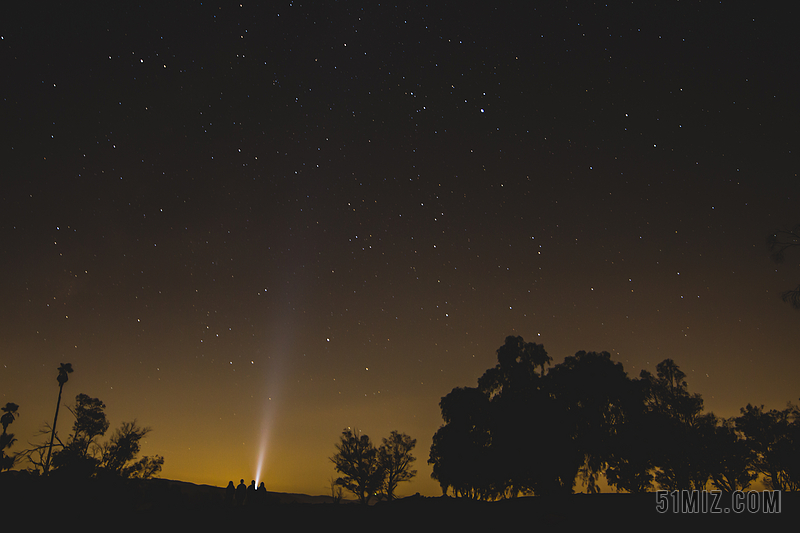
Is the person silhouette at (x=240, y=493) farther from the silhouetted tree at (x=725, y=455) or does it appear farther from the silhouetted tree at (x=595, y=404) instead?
the silhouetted tree at (x=725, y=455)

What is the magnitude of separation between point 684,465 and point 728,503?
856 inches

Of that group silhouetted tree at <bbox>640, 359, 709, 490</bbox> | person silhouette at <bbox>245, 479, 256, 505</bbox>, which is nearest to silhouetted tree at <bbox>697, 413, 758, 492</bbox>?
silhouetted tree at <bbox>640, 359, 709, 490</bbox>

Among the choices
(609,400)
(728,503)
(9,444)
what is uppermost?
(609,400)

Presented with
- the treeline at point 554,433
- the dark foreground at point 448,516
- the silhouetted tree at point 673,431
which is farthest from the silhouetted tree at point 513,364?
the dark foreground at point 448,516

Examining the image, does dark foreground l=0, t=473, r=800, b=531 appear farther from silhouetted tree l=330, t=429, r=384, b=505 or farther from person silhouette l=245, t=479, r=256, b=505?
silhouetted tree l=330, t=429, r=384, b=505

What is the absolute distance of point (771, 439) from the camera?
140 feet

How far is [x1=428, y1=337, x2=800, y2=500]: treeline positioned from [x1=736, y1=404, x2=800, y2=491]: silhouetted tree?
1133cm

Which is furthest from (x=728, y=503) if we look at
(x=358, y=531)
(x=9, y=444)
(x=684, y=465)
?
(x=9, y=444)

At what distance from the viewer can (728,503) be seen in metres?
15.1

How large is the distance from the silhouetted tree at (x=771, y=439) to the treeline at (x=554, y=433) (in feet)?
37.2

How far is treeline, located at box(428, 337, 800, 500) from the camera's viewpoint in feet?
96.6

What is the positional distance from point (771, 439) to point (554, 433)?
26.9 meters

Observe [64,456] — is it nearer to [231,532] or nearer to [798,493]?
[231,532]

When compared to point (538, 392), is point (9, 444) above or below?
below
